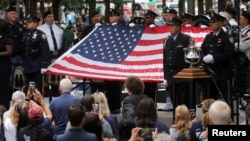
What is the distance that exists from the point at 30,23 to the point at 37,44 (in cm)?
45

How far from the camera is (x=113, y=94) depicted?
54.7ft

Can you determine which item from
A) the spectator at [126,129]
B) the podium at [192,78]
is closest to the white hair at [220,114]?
the spectator at [126,129]

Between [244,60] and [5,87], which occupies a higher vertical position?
[244,60]

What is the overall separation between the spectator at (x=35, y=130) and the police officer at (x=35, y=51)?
7.18 meters

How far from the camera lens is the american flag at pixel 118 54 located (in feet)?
50.5

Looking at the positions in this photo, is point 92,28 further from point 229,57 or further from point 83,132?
point 83,132

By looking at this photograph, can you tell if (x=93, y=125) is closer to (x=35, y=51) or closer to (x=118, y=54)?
(x=118, y=54)

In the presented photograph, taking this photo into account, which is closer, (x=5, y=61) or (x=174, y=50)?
(x=174, y=50)

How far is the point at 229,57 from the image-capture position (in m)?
14.4

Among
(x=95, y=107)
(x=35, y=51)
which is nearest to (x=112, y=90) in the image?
(x=35, y=51)

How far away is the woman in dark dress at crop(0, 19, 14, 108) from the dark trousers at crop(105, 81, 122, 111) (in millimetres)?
1788

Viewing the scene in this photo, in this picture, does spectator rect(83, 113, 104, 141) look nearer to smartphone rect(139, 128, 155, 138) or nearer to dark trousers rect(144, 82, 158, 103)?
smartphone rect(139, 128, 155, 138)

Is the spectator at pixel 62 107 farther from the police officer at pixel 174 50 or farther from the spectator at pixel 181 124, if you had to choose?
the police officer at pixel 174 50

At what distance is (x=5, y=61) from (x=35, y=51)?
0.65 m
